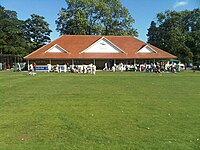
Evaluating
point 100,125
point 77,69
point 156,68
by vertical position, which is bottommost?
point 100,125

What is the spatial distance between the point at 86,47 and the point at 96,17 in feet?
54.4

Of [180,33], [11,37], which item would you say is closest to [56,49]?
[11,37]

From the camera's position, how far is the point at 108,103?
10.4 m

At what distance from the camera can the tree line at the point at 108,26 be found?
6247 centimetres

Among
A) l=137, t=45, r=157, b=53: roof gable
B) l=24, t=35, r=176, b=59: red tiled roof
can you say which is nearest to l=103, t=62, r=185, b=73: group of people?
l=24, t=35, r=176, b=59: red tiled roof

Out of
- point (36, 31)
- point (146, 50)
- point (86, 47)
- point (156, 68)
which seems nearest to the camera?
point (156, 68)

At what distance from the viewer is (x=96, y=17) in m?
63.3

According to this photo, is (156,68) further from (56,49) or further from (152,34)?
(152,34)

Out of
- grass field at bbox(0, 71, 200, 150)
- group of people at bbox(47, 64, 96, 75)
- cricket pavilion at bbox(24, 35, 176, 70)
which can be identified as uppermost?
cricket pavilion at bbox(24, 35, 176, 70)

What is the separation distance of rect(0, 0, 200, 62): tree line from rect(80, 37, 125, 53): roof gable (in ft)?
45.3

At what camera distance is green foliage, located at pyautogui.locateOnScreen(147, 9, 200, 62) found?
6581 centimetres

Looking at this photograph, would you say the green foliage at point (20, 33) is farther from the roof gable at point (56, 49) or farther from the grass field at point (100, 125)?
the grass field at point (100, 125)

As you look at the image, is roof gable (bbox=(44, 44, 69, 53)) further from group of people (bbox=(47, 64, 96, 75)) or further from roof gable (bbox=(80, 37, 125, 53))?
group of people (bbox=(47, 64, 96, 75))

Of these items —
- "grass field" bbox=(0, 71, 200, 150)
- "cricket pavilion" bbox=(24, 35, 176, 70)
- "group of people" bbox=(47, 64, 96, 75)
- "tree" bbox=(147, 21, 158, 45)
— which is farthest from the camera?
"tree" bbox=(147, 21, 158, 45)
